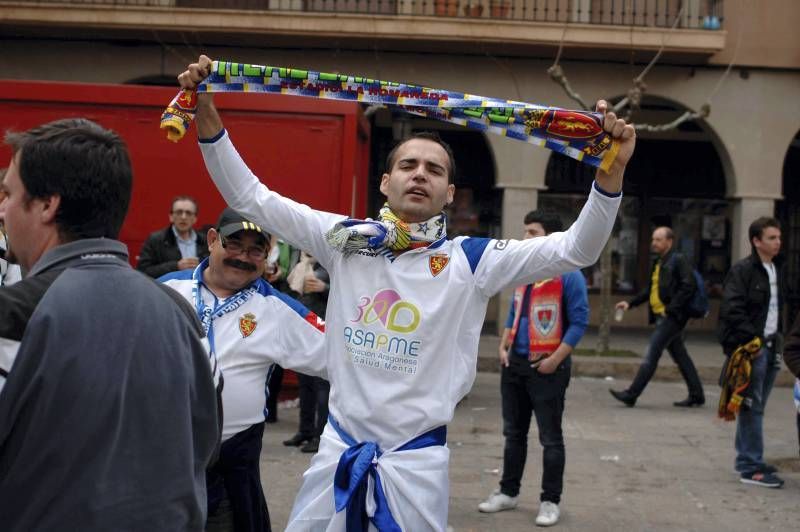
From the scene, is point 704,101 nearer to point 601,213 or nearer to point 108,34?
point 108,34

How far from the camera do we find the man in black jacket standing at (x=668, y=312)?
11180 mm

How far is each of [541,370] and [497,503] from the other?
97 cm

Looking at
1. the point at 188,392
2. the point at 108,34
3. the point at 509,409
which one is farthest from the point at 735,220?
the point at 188,392

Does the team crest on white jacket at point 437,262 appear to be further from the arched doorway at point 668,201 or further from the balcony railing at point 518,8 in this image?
the arched doorway at point 668,201

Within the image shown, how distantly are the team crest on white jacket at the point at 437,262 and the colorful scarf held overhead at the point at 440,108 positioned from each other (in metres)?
0.46

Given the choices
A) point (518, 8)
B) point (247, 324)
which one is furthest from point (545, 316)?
point (518, 8)

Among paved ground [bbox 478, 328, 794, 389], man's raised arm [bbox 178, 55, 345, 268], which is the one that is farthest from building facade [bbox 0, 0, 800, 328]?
man's raised arm [bbox 178, 55, 345, 268]

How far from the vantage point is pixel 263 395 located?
3904 millimetres

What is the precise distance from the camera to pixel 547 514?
6598 mm

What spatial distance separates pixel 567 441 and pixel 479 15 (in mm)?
10372

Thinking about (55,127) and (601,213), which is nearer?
(55,127)

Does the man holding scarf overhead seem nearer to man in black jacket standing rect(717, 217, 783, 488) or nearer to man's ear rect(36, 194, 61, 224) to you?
man's ear rect(36, 194, 61, 224)

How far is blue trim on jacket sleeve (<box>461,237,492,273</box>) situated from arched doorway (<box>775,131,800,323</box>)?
60.5ft

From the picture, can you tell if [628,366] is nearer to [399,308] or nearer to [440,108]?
[440,108]
